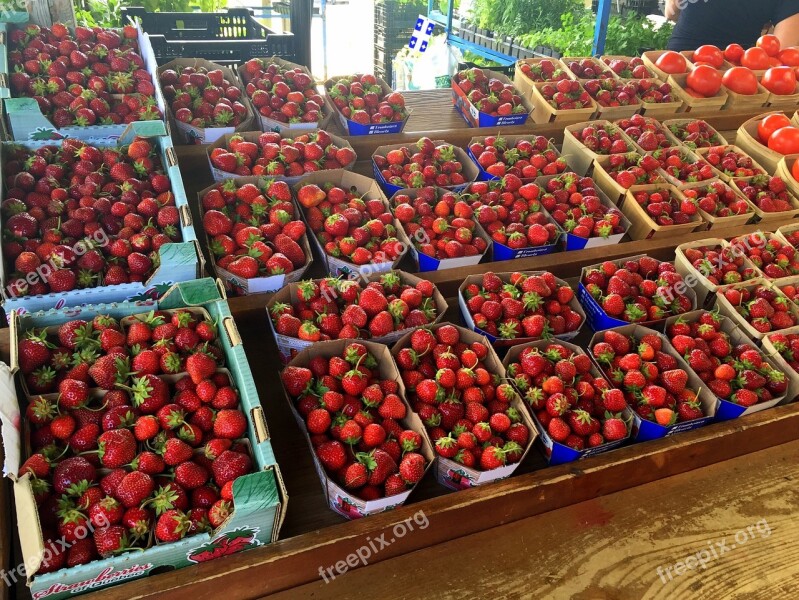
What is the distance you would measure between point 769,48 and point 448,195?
2.83 m

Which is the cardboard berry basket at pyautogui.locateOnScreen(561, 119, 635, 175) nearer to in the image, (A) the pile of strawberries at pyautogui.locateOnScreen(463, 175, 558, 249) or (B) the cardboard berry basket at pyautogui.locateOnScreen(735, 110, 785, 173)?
(A) the pile of strawberries at pyautogui.locateOnScreen(463, 175, 558, 249)

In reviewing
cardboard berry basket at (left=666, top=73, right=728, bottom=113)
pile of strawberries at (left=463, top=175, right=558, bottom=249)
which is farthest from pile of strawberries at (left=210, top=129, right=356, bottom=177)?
cardboard berry basket at (left=666, top=73, right=728, bottom=113)

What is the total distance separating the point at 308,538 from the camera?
126cm

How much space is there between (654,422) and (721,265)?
0.90m

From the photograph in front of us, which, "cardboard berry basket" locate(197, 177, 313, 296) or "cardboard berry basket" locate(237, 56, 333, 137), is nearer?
"cardboard berry basket" locate(197, 177, 313, 296)

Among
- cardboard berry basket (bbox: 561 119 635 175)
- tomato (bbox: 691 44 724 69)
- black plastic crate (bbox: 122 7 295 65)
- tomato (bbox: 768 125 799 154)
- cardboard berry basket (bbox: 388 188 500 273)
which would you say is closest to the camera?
cardboard berry basket (bbox: 388 188 500 273)

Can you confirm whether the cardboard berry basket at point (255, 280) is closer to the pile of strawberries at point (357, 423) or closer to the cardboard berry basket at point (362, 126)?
the pile of strawberries at point (357, 423)

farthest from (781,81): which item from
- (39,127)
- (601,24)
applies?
(39,127)

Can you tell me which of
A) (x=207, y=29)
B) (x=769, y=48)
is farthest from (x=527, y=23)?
(x=207, y=29)

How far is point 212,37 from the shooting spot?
3.22 metres

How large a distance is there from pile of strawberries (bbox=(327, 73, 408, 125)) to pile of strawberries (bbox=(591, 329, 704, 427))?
1442 millimetres

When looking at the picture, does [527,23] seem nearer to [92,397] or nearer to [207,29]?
[207,29]

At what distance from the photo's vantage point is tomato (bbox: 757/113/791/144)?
295cm

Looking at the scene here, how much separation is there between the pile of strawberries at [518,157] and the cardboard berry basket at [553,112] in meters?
0.29
